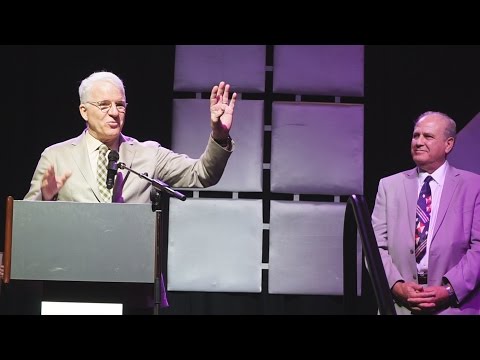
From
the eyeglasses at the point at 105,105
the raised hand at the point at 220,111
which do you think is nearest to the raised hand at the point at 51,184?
the eyeglasses at the point at 105,105

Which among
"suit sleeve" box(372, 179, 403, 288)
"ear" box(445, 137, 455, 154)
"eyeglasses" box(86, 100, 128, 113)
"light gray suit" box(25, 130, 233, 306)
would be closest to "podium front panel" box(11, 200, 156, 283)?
"light gray suit" box(25, 130, 233, 306)

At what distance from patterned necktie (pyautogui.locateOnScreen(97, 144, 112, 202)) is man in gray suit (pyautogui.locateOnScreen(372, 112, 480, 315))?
1.74 meters

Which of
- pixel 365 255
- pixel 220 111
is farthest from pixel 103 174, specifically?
pixel 365 255

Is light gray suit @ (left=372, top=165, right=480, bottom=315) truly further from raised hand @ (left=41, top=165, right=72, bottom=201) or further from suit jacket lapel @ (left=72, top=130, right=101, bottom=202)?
raised hand @ (left=41, top=165, right=72, bottom=201)

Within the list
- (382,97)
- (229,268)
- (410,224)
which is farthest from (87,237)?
(382,97)

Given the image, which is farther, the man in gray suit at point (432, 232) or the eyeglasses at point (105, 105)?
the man in gray suit at point (432, 232)

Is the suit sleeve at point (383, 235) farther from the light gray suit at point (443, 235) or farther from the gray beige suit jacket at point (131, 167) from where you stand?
the gray beige suit jacket at point (131, 167)

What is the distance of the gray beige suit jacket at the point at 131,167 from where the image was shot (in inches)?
143

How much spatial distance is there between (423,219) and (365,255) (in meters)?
1.63

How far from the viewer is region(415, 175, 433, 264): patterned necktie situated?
4.43 meters

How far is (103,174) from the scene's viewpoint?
12.1 ft

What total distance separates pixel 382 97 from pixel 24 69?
2612 millimetres
